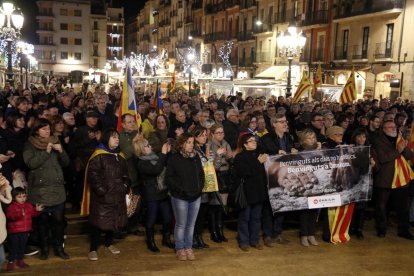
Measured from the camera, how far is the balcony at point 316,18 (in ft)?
108

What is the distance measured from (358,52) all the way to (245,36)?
17.4 m

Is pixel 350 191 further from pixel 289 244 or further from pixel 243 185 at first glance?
pixel 243 185

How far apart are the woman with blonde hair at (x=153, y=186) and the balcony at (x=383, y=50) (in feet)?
76.7

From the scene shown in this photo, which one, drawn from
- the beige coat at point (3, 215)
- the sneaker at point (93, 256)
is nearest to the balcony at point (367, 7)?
the sneaker at point (93, 256)

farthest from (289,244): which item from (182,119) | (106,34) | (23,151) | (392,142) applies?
(106,34)

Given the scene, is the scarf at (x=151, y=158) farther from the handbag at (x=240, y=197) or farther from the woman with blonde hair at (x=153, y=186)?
the handbag at (x=240, y=197)

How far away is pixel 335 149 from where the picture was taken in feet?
24.0

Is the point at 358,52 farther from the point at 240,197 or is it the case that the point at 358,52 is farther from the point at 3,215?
the point at 3,215

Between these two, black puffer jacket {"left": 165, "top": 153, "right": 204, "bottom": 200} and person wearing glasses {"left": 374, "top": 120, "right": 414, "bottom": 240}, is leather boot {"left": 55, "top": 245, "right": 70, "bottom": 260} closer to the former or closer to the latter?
black puffer jacket {"left": 165, "top": 153, "right": 204, "bottom": 200}

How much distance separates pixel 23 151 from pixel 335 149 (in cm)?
436

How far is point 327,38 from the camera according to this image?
3331 cm

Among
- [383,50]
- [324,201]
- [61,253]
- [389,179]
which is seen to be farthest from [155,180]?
[383,50]

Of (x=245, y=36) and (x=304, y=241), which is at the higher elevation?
(x=245, y=36)

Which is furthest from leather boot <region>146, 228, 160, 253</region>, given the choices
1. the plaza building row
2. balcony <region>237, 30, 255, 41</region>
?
balcony <region>237, 30, 255, 41</region>
